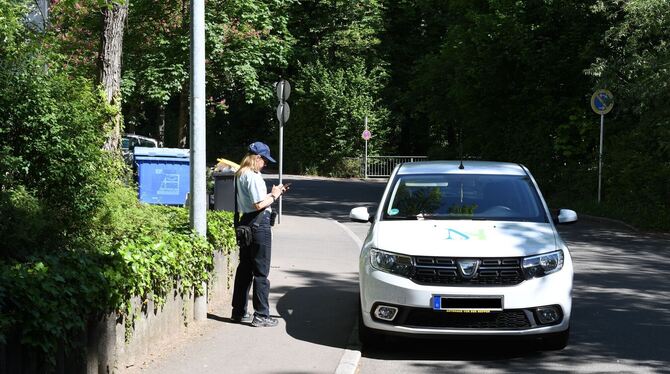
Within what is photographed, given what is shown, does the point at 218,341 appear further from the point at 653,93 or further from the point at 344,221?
the point at 653,93

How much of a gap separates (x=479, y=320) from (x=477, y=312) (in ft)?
0.30

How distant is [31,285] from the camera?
502 cm

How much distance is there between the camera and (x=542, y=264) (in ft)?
23.5

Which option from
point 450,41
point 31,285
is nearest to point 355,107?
point 450,41

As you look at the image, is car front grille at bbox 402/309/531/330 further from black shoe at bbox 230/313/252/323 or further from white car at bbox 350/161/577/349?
black shoe at bbox 230/313/252/323

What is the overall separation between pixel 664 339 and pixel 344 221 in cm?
1273

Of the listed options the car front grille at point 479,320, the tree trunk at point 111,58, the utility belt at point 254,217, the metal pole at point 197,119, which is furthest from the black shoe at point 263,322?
the tree trunk at point 111,58

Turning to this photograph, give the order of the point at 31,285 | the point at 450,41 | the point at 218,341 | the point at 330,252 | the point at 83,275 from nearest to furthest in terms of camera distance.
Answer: the point at 31,285 < the point at 83,275 < the point at 218,341 < the point at 330,252 < the point at 450,41

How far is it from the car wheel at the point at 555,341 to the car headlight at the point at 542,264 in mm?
543

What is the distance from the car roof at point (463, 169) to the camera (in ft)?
28.4

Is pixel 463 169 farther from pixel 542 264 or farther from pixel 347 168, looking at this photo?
pixel 347 168

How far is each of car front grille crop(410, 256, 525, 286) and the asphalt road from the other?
69 cm

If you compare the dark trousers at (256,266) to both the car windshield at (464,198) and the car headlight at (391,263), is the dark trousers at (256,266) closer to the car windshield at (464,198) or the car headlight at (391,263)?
the car windshield at (464,198)

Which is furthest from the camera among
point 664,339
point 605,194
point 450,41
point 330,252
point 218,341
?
point 450,41
